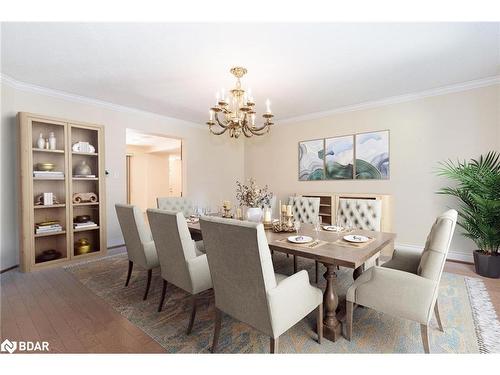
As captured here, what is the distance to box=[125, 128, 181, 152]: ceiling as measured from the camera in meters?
6.49

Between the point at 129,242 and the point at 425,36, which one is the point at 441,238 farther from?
the point at 129,242

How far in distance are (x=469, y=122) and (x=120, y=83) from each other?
15.9 ft

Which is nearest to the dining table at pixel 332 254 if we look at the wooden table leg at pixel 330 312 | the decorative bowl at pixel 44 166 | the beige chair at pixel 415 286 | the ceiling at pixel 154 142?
the wooden table leg at pixel 330 312

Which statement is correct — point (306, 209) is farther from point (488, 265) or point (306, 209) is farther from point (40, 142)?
point (40, 142)

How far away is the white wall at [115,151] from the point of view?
3199mm

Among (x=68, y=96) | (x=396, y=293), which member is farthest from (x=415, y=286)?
(x=68, y=96)

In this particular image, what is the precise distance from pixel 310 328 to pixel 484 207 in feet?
8.65

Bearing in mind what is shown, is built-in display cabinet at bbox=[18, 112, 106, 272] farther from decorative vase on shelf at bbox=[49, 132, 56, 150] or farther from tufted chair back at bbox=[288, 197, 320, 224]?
tufted chair back at bbox=[288, 197, 320, 224]

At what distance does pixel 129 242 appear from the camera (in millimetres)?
2600

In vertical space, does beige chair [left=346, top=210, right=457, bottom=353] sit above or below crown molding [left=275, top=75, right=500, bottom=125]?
below

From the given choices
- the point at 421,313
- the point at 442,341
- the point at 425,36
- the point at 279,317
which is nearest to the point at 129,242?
the point at 279,317

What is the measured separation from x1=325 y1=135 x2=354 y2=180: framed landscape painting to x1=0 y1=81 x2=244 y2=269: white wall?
2256 millimetres

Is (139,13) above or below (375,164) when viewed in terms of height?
above

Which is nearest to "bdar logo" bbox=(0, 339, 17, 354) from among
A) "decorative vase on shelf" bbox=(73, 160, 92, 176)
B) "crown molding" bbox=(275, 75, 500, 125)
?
"decorative vase on shelf" bbox=(73, 160, 92, 176)
